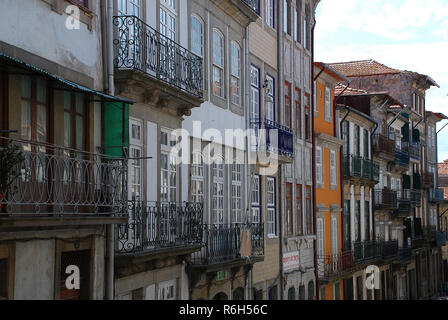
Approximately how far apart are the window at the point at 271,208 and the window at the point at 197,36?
631 centimetres

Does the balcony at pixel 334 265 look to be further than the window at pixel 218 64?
Yes

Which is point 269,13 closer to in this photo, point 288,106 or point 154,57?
point 288,106

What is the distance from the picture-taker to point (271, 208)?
24.6m

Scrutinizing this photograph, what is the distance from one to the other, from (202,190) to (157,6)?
15.1 feet

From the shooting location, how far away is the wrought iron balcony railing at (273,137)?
74.2 ft

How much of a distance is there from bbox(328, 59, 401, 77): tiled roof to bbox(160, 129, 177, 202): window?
3387 cm

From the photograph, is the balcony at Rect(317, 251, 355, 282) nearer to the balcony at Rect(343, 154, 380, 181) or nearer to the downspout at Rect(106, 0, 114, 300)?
the balcony at Rect(343, 154, 380, 181)

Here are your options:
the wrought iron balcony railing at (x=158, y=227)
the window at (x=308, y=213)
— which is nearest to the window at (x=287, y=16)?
the window at (x=308, y=213)

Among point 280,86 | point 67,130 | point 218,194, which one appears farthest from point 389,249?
point 67,130

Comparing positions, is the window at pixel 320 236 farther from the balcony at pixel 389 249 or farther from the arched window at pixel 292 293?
the balcony at pixel 389 249

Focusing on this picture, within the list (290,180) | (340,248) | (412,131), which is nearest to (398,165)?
(412,131)

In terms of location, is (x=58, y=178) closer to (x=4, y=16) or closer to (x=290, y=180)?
(x=4, y=16)

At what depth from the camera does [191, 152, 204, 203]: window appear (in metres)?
18.2
